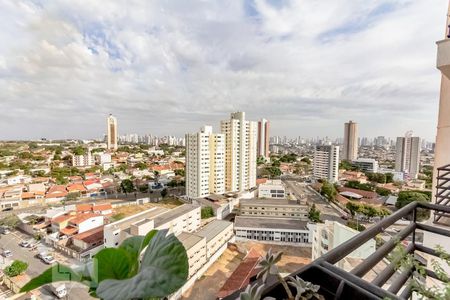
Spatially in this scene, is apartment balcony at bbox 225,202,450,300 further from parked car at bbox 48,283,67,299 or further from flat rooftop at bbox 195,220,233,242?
flat rooftop at bbox 195,220,233,242

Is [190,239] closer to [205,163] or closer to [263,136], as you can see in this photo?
[205,163]

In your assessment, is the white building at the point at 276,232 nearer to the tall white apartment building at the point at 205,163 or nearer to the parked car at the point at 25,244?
the tall white apartment building at the point at 205,163

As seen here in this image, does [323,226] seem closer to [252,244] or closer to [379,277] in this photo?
[252,244]

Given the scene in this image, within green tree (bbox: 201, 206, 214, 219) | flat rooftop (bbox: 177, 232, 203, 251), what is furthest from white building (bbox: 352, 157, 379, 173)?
flat rooftop (bbox: 177, 232, 203, 251)

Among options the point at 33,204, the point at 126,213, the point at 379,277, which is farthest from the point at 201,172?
the point at 379,277

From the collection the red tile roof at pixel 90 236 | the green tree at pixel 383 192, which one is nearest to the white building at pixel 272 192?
the green tree at pixel 383 192

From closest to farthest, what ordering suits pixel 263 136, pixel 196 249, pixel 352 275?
pixel 352 275
pixel 196 249
pixel 263 136

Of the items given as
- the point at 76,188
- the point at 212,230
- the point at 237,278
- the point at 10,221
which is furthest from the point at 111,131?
the point at 237,278
